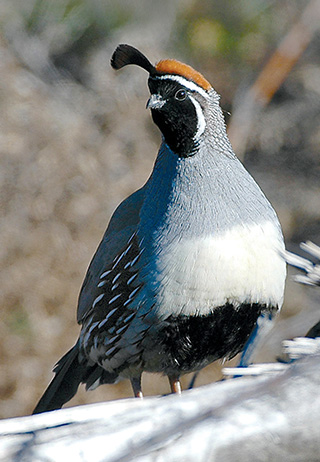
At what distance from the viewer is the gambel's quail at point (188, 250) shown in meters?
1.80

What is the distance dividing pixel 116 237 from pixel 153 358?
374 millimetres

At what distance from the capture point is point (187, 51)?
521cm

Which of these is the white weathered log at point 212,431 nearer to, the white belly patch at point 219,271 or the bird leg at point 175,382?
the white belly patch at point 219,271

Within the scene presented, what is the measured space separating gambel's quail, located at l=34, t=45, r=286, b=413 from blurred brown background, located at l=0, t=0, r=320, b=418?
2019 mm

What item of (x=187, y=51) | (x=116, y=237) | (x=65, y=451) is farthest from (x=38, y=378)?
(x=65, y=451)

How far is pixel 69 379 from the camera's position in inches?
95.5

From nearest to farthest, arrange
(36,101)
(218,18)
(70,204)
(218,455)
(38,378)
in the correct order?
(218,455), (38,378), (70,204), (36,101), (218,18)

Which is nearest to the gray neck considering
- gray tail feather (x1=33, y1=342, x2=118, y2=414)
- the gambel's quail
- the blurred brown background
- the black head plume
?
the gambel's quail

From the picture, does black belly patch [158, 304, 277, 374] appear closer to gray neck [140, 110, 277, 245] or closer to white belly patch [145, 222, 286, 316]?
white belly patch [145, 222, 286, 316]

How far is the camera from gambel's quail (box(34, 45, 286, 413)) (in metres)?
1.80

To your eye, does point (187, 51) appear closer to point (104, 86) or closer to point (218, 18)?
point (218, 18)

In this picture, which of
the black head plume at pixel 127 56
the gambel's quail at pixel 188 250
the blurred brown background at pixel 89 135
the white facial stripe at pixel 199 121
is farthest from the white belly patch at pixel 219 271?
the blurred brown background at pixel 89 135

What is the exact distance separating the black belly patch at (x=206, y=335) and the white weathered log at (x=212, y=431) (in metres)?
0.95

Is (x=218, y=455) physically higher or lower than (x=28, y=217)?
lower
